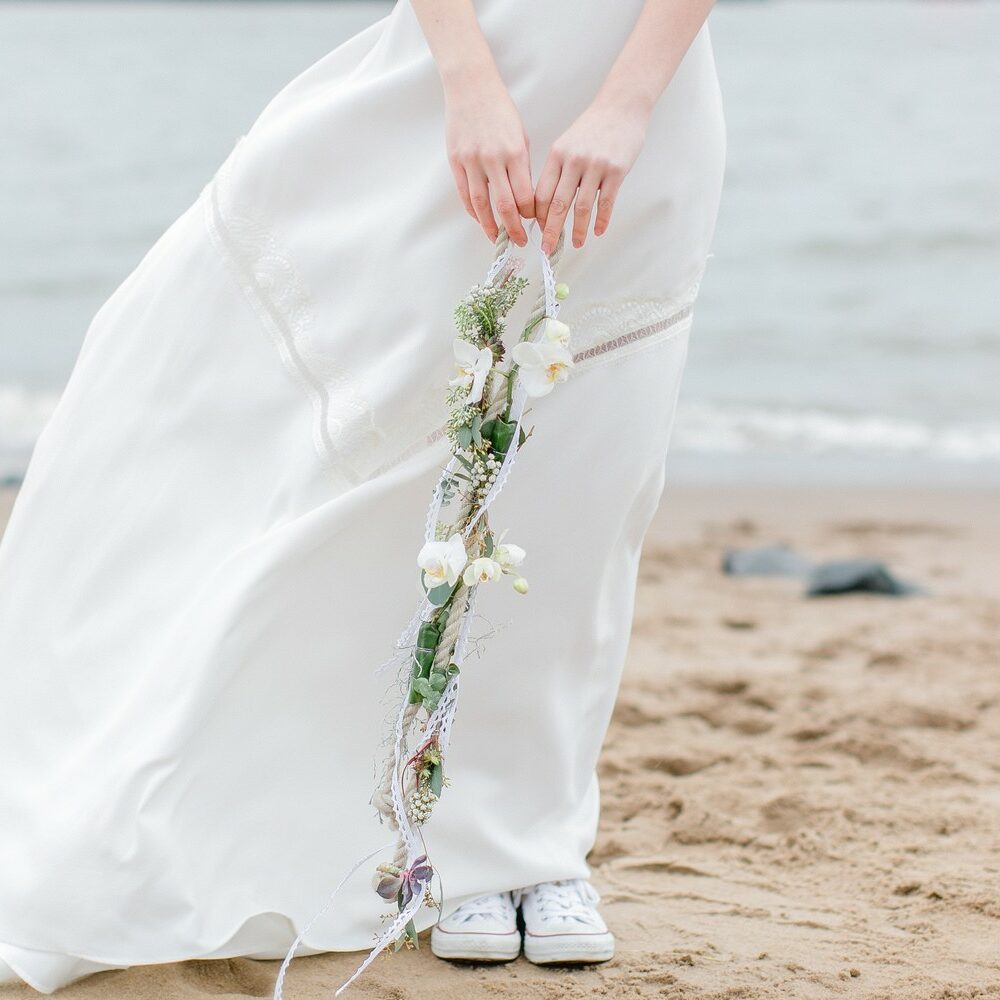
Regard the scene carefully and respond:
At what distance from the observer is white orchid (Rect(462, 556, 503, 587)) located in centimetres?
176

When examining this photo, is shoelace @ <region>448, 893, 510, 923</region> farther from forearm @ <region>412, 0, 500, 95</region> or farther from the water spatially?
the water

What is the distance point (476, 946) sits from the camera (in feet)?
7.06

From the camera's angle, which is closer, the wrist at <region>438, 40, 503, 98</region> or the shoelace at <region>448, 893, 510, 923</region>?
the wrist at <region>438, 40, 503, 98</region>

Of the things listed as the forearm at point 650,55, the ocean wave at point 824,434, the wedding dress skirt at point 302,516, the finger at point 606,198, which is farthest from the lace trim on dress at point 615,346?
the ocean wave at point 824,434

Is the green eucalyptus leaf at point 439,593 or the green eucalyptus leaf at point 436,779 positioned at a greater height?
the green eucalyptus leaf at point 439,593

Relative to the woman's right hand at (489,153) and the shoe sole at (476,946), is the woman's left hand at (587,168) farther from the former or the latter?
the shoe sole at (476,946)

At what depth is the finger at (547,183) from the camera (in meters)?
1.78

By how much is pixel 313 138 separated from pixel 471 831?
1.10m

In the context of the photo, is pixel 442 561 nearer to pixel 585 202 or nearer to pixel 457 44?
pixel 585 202

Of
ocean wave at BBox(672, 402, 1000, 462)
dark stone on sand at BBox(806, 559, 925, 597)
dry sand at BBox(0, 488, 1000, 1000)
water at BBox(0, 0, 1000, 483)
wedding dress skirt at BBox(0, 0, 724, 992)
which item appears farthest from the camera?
water at BBox(0, 0, 1000, 483)

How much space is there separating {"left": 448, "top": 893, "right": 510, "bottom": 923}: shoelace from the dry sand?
81 mm

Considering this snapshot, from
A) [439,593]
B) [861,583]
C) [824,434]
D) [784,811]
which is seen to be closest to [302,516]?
[439,593]

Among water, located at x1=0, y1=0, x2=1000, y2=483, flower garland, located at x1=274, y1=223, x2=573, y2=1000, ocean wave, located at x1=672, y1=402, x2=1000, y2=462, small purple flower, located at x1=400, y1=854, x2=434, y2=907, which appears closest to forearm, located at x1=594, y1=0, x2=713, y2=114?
flower garland, located at x1=274, y1=223, x2=573, y2=1000

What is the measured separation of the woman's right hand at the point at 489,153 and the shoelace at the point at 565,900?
108 cm
